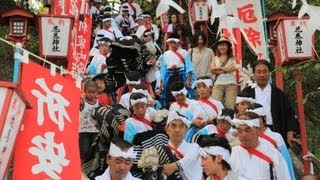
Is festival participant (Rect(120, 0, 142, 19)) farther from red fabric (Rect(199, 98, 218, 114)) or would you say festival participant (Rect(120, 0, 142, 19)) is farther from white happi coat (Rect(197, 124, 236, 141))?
white happi coat (Rect(197, 124, 236, 141))

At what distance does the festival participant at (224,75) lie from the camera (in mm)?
9633

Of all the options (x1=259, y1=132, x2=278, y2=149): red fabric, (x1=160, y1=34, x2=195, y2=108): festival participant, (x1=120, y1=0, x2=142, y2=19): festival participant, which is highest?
(x1=120, y1=0, x2=142, y2=19): festival participant

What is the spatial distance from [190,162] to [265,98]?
1.76 metres

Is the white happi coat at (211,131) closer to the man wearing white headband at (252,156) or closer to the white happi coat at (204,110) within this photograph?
the white happi coat at (204,110)

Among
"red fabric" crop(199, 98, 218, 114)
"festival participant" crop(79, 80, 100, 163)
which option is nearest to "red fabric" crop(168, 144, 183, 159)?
"red fabric" crop(199, 98, 218, 114)

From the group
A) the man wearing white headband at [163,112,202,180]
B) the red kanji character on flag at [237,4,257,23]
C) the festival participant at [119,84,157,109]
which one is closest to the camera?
the man wearing white headband at [163,112,202,180]

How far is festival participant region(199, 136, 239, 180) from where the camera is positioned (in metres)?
5.09

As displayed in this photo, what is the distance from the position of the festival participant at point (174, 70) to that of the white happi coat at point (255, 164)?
492 centimetres

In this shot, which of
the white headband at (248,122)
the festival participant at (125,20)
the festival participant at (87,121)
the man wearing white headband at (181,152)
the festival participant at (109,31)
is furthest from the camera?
the festival participant at (125,20)

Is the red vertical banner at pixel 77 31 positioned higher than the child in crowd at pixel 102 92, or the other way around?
the red vertical banner at pixel 77 31

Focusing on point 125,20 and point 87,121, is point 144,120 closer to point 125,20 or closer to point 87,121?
point 87,121

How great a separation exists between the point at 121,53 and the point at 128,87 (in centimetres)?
114

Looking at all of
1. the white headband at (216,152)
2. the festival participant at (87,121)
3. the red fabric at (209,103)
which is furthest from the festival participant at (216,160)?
the festival participant at (87,121)

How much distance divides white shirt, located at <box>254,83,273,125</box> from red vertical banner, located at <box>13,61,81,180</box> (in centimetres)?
306
